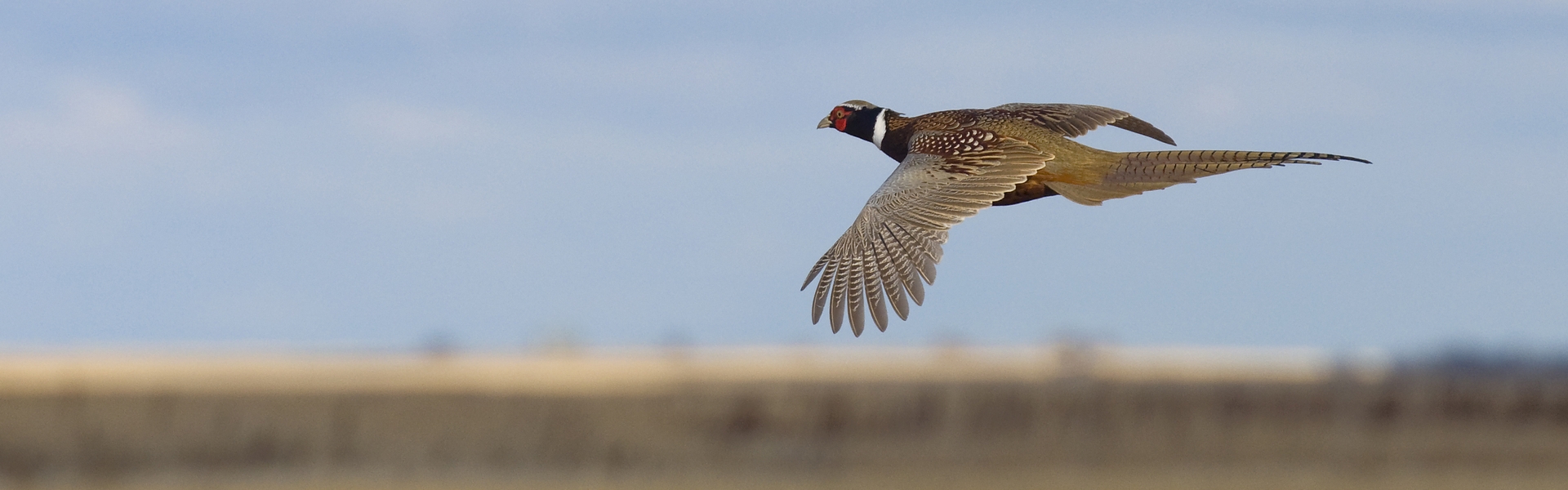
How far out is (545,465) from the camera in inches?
199

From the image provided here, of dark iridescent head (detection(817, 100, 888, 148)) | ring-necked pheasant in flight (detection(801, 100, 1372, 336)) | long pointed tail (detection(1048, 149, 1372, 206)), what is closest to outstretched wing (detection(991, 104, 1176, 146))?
ring-necked pheasant in flight (detection(801, 100, 1372, 336))

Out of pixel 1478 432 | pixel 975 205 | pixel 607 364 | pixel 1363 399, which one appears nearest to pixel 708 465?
pixel 607 364

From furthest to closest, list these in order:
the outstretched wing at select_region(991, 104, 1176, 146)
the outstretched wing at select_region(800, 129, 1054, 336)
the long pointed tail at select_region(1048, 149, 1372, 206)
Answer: the outstretched wing at select_region(991, 104, 1176, 146) < the long pointed tail at select_region(1048, 149, 1372, 206) < the outstretched wing at select_region(800, 129, 1054, 336)

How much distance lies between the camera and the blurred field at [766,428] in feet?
16.6

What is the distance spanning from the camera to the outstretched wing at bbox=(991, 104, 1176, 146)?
219 inches

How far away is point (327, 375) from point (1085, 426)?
2.65 m

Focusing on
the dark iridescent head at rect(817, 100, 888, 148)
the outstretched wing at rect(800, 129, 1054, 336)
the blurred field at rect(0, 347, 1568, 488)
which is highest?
the dark iridescent head at rect(817, 100, 888, 148)

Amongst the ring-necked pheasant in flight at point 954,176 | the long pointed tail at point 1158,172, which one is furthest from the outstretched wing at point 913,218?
the long pointed tail at point 1158,172

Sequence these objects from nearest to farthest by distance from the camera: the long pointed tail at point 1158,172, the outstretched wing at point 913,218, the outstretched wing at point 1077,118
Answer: the outstretched wing at point 913,218
the long pointed tail at point 1158,172
the outstretched wing at point 1077,118

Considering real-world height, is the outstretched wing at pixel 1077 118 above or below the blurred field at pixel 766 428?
above

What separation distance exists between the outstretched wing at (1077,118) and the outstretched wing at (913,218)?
1.84 ft

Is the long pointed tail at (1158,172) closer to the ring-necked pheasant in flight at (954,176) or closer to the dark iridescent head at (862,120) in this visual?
the ring-necked pheasant in flight at (954,176)

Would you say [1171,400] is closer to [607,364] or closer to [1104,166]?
[1104,166]

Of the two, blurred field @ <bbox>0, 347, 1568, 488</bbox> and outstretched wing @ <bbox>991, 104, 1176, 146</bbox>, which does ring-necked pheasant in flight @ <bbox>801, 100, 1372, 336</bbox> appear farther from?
blurred field @ <bbox>0, 347, 1568, 488</bbox>
